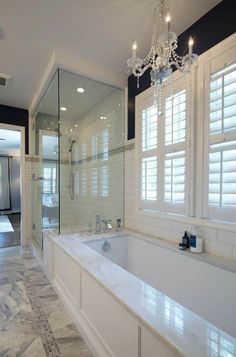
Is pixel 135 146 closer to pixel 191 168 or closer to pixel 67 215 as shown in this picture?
pixel 191 168

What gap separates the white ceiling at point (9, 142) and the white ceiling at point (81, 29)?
2.82m

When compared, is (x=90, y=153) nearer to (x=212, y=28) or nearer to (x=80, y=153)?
(x=80, y=153)

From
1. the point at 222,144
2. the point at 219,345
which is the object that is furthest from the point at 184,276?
the point at 222,144

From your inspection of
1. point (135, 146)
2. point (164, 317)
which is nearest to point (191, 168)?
point (135, 146)

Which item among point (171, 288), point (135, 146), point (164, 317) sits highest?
point (135, 146)

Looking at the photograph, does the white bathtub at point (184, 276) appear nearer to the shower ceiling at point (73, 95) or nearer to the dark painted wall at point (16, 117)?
the shower ceiling at point (73, 95)

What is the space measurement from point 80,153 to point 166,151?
60.4 inches

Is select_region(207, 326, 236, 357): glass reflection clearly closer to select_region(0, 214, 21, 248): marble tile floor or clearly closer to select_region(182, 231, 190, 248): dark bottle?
select_region(182, 231, 190, 248): dark bottle

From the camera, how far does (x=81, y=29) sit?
75.0 inches

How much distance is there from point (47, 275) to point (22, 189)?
6.09 feet

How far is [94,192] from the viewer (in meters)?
3.08

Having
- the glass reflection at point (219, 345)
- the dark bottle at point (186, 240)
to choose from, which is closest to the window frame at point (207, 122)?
the dark bottle at point (186, 240)

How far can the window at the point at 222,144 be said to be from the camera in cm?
152

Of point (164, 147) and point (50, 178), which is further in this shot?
point (50, 178)
